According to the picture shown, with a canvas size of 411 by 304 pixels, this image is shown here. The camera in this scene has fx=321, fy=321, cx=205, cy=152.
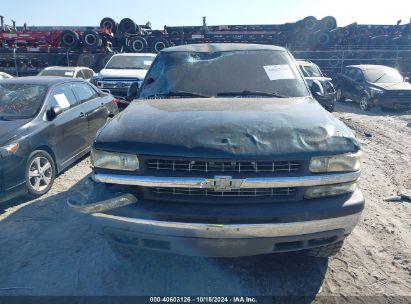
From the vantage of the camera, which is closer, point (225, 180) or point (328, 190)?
point (225, 180)

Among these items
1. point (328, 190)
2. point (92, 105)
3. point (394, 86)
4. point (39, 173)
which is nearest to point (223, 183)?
point (328, 190)

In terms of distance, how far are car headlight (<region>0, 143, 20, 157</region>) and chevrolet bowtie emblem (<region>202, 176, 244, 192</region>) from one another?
290 centimetres

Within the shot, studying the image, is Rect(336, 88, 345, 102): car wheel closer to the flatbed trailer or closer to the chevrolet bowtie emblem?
the flatbed trailer

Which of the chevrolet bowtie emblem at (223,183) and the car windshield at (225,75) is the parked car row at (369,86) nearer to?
the car windshield at (225,75)

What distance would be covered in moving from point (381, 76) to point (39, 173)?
494 inches

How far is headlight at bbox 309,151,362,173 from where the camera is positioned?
2.30 meters

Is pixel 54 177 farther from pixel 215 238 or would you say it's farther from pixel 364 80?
pixel 364 80

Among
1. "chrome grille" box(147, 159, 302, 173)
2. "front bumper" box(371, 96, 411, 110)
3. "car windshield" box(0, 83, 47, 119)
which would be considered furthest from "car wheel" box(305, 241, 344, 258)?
"front bumper" box(371, 96, 411, 110)

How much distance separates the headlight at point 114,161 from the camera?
2352 mm

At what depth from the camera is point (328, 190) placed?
2.37m

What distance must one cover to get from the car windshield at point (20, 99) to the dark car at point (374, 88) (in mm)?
10730

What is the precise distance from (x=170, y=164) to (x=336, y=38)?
63.6ft

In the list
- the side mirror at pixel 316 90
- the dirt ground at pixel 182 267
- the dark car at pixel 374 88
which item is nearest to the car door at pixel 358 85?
the dark car at pixel 374 88

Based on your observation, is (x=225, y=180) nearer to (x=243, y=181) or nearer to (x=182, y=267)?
(x=243, y=181)
